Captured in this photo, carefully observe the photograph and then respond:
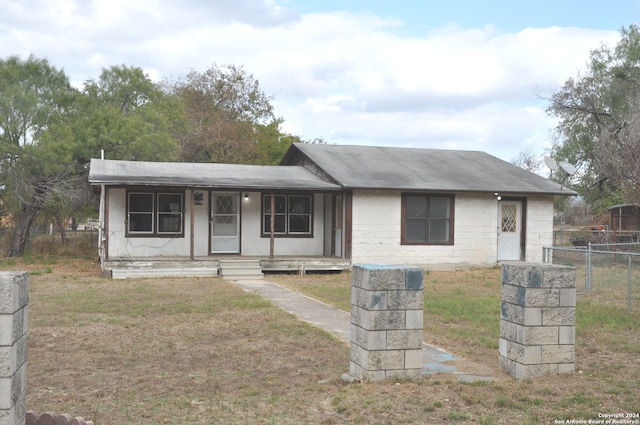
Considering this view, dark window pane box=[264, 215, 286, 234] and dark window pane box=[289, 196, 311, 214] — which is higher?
dark window pane box=[289, 196, 311, 214]

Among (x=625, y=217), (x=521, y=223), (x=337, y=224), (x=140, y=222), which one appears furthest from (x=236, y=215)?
(x=625, y=217)

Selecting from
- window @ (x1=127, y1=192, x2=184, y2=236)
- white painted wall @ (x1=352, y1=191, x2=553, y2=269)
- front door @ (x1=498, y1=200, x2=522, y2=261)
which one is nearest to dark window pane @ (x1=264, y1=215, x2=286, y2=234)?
white painted wall @ (x1=352, y1=191, x2=553, y2=269)

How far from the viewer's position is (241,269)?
59.0ft

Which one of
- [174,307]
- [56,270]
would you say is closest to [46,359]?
[174,307]

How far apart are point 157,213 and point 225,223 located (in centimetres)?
203

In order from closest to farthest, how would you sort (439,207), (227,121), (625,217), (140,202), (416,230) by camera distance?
(140,202) → (416,230) → (439,207) → (625,217) → (227,121)

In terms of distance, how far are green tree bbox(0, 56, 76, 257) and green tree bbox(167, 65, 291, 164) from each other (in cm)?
1131

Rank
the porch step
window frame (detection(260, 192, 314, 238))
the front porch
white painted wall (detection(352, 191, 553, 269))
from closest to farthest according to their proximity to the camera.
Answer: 1. the front porch
2. the porch step
3. white painted wall (detection(352, 191, 553, 269))
4. window frame (detection(260, 192, 314, 238))

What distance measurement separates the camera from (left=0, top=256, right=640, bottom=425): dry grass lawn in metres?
5.91

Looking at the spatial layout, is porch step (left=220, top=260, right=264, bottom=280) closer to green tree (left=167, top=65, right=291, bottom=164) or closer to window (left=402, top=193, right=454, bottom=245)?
window (left=402, top=193, right=454, bottom=245)

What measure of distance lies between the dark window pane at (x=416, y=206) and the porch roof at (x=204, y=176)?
7.99 ft

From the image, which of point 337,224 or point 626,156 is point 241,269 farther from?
point 626,156

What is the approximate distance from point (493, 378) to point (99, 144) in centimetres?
2035

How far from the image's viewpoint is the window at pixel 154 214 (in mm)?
18703
